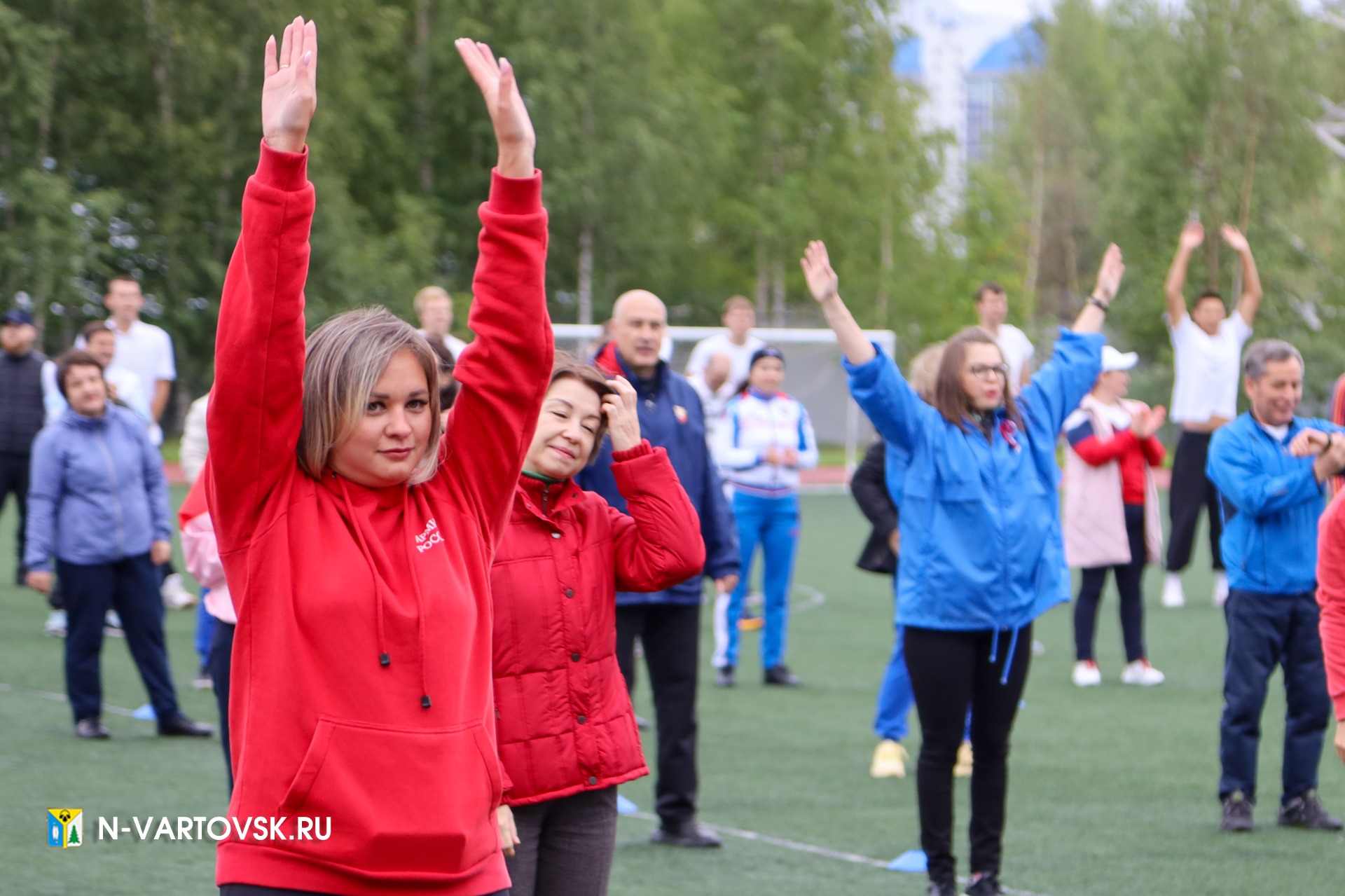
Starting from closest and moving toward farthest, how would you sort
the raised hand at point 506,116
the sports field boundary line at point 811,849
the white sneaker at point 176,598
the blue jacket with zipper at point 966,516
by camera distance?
1. the raised hand at point 506,116
2. the blue jacket with zipper at point 966,516
3. the sports field boundary line at point 811,849
4. the white sneaker at point 176,598

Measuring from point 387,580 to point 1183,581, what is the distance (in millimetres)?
14533

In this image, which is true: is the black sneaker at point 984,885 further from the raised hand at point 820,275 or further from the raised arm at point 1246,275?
the raised arm at point 1246,275

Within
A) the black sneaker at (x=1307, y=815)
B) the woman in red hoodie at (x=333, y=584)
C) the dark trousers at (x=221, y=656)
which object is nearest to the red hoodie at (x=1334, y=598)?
the black sneaker at (x=1307, y=815)

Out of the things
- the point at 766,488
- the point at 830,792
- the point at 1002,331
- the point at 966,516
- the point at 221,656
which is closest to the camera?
the point at 966,516

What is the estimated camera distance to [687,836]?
647cm

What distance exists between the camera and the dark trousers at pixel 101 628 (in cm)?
811

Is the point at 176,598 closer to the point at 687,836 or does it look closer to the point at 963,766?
the point at 963,766

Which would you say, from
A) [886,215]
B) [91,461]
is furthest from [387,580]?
[886,215]

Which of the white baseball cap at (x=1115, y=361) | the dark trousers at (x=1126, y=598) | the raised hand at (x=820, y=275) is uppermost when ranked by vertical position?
the raised hand at (x=820, y=275)

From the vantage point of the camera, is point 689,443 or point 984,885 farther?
point 689,443

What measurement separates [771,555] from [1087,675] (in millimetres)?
2189

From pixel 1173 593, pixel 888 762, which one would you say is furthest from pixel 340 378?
pixel 1173 593

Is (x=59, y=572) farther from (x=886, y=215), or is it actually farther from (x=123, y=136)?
(x=886, y=215)

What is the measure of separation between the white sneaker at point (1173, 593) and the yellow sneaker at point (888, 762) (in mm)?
6944
